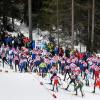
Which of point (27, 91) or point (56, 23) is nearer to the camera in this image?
point (27, 91)

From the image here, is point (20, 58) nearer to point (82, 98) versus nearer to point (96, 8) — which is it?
point (82, 98)

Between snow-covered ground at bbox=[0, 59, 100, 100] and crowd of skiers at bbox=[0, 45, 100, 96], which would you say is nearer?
snow-covered ground at bbox=[0, 59, 100, 100]

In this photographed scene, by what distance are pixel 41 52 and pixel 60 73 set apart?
232cm

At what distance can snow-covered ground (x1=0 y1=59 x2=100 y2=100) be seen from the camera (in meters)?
26.9

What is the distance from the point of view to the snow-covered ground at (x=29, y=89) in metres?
26.9

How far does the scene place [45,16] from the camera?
57625 millimetres

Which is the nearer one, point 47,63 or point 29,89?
point 29,89

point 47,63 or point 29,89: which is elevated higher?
point 47,63

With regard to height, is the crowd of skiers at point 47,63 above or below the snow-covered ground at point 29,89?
above

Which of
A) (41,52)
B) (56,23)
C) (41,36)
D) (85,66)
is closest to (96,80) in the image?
(85,66)

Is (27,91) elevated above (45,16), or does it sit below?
below

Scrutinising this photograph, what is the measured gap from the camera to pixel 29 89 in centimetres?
2844

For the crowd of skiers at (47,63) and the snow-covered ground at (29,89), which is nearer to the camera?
the snow-covered ground at (29,89)

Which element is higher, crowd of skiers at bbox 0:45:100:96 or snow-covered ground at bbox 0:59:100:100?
crowd of skiers at bbox 0:45:100:96
